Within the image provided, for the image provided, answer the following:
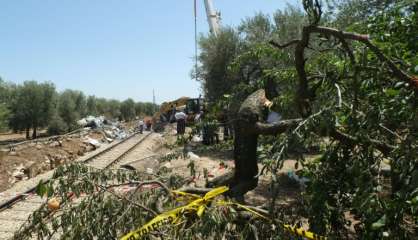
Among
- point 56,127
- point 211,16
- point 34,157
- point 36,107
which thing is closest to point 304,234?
point 34,157

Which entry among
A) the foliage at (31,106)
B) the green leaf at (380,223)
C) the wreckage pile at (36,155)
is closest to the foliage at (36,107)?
the foliage at (31,106)

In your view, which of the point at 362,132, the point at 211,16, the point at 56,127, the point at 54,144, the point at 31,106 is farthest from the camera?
the point at 31,106

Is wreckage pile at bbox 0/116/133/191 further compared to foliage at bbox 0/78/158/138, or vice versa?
foliage at bbox 0/78/158/138

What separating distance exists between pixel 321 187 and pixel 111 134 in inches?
1398

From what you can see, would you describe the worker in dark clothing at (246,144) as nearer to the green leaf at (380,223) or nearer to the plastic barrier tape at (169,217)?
the plastic barrier tape at (169,217)

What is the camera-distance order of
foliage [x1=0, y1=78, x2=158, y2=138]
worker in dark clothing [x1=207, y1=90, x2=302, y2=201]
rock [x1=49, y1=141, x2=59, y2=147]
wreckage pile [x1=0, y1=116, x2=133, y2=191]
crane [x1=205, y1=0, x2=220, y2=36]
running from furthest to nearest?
foliage [x1=0, y1=78, x2=158, y2=138] < crane [x1=205, y1=0, x2=220, y2=36] < rock [x1=49, y1=141, x2=59, y2=147] < wreckage pile [x1=0, y1=116, x2=133, y2=191] < worker in dark clothing [x1=207, y1=90, x2=302, y2=201]

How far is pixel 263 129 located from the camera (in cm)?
293

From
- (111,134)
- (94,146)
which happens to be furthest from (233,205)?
(111,134)

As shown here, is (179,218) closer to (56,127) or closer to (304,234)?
(304,234)

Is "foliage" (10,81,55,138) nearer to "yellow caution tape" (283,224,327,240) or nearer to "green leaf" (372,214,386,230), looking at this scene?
"yellow caution tape" (283,224,327,240)

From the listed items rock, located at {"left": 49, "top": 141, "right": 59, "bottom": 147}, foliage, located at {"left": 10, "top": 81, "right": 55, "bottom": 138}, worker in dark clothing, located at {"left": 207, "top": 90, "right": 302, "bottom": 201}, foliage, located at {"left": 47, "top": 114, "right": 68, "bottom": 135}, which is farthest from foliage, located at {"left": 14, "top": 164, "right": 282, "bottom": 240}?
foliage, located at {"left": 10, "top": 81, "right": 55, "bottom": 138}

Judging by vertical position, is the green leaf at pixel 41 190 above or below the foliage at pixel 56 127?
above

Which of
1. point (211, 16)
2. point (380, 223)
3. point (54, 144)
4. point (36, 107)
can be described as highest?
point (211, 16)

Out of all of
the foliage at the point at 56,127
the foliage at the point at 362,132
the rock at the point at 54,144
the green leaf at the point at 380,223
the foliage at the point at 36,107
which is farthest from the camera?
the foliage at the point at 36,107
